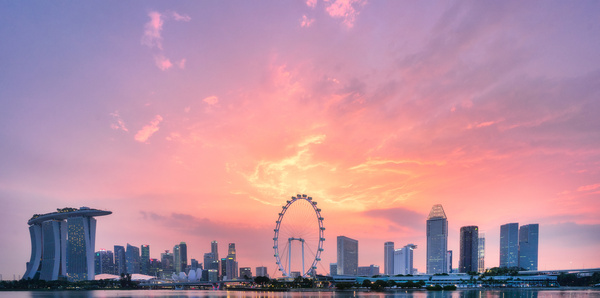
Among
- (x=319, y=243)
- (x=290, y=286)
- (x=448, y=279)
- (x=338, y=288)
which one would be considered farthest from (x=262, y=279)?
A: (x=448, y=279)

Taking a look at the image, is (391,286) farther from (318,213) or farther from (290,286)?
(318,213)

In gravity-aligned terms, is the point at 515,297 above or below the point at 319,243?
below

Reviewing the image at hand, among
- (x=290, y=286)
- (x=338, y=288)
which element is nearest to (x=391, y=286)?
(x=338, y=288)

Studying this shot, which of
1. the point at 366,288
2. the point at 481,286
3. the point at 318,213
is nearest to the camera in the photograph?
the point at 318,213

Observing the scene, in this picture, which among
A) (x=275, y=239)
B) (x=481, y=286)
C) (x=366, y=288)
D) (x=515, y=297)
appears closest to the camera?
(x=515, y=297)

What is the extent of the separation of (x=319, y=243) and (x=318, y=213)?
11.6 m

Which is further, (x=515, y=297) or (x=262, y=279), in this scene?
(x=262, y=279)

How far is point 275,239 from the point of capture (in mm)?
161750

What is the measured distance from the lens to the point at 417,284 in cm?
17950

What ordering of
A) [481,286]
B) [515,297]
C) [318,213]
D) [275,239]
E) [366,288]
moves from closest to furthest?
[515,297] → [318,213] → [275,239] → [366,288] → [481,286]

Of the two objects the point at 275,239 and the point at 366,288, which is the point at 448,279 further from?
the point at 275,239

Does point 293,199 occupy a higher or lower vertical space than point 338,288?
higher

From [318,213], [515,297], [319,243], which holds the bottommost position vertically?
[515,297]

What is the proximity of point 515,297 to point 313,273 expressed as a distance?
3467 inches
